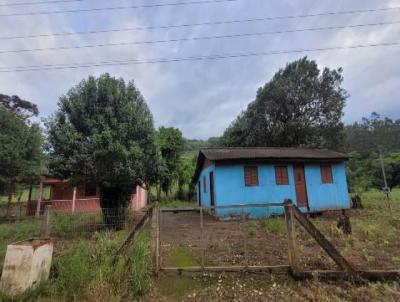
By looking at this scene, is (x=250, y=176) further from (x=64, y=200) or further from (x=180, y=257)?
(x=64, y=200)

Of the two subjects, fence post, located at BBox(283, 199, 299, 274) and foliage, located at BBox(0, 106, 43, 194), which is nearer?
fence post, located at BBox(283, 199, 299, 274)

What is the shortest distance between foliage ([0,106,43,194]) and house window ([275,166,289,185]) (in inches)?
528

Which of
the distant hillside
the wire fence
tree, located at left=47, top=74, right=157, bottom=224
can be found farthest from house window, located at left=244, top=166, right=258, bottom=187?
the wire fence

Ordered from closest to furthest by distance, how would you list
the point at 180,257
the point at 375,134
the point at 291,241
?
the point at 291,241 → the point at 180,257 → the point at 375,134

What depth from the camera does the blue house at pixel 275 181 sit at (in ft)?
42.4

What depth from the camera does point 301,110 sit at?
27.0 metres

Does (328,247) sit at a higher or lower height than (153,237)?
lower

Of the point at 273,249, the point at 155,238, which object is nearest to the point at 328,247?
the point at 273,249

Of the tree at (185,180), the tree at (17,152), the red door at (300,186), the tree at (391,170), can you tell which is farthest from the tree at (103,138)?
the tree at (391,170)

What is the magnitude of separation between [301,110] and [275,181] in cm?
1635

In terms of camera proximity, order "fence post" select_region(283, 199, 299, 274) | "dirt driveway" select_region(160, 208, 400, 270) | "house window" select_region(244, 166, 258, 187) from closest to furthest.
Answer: "fence post" select_region(283, 199, 299, 274)
"dirt driveway" select_region(160, 208, 400, 270)
"house window" select_region(244, 166, 258, 187)

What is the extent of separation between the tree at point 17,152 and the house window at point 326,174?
16.4m

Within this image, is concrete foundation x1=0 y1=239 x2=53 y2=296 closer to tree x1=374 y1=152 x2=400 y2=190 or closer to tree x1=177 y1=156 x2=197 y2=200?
tree x1=177 y1=156 x2=197 y2=200

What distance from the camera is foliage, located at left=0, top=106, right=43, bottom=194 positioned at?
1261 cm
